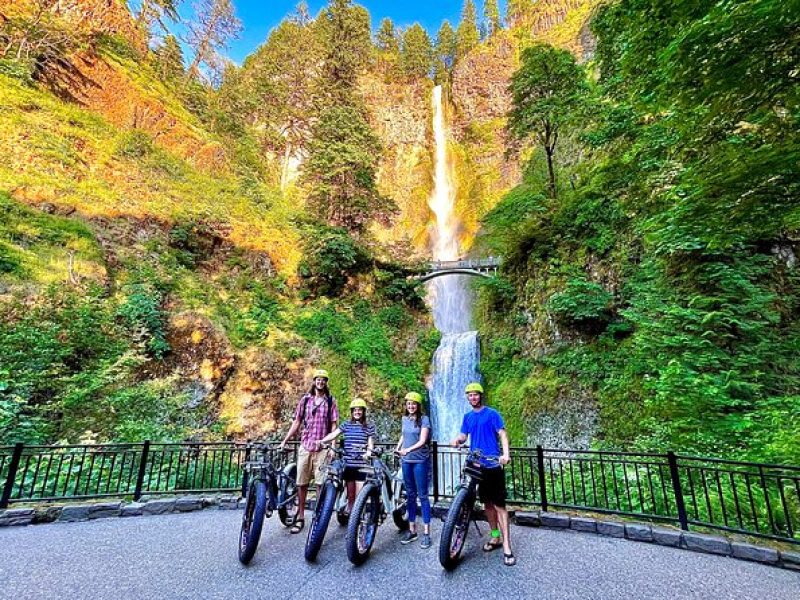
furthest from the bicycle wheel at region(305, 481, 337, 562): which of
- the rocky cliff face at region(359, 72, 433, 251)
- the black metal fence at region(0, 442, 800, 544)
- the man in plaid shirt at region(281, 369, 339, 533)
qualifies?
the rocky cliff face at region(359, 72, 433, 251)

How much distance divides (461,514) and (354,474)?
1.42m

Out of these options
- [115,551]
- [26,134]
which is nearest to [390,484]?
[115,551]

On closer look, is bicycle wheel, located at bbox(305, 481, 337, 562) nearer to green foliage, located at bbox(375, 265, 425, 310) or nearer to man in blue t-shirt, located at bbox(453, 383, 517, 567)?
man in blue t-shirt, located at bbox(453, 383, 517, 567)

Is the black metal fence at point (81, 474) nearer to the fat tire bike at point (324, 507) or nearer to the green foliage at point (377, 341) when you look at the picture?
the fat tire bike at point (324, 507)

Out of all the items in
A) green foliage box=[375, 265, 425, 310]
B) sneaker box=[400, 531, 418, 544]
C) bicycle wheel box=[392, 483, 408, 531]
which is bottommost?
sneaker box=[400, 531, 418, 544]

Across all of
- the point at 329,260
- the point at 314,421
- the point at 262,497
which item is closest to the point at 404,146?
the point at 329,260

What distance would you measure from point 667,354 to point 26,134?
69.8ft

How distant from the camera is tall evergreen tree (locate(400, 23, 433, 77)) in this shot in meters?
41.2

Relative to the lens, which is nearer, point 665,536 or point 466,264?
point 665,536

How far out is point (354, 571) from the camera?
367 cm

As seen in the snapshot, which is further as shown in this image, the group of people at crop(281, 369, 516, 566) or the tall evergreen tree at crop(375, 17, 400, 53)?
the tall evergreen tree at crop(375, 17, 400, 53)

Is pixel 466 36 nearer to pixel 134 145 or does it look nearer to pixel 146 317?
pixel 134 145

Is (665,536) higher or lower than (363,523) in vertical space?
lower

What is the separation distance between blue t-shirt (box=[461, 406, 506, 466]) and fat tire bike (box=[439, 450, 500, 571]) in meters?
0.08
